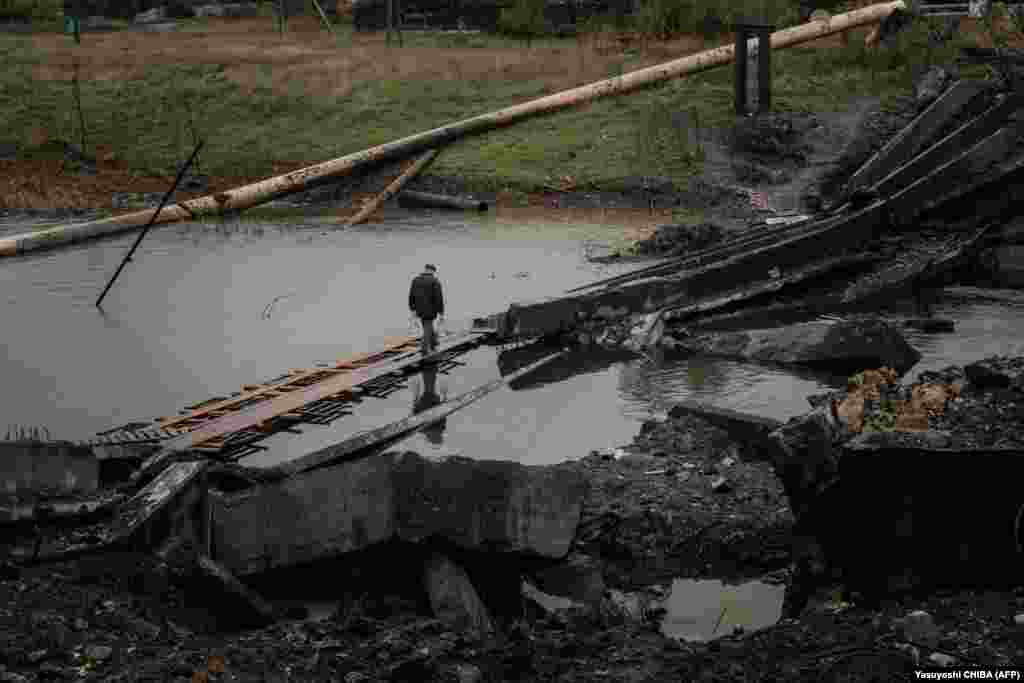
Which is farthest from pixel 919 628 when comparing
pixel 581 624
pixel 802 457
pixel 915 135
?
pixel 915 135

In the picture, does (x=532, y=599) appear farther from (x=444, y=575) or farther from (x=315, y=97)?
(x=315, y=97)

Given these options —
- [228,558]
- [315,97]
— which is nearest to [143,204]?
[315,97]

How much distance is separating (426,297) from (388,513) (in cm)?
590

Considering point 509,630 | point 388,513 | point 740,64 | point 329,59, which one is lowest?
point 509,630

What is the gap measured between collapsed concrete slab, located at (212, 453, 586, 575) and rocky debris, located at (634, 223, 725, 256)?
12039mm

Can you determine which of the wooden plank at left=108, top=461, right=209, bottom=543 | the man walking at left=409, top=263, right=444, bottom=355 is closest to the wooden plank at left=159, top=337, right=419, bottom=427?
the man walking at left=409, top=263, right=444, bottom=355

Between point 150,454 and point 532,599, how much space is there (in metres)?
3.62

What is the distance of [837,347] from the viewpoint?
1381cm

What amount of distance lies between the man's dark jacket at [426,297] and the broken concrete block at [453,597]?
6.10 m

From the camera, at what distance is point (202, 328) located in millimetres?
16141

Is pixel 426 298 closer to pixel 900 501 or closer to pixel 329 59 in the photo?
pixel 900 501

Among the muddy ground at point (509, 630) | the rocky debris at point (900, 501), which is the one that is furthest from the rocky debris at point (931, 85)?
the muddy ground at point (509, 630)

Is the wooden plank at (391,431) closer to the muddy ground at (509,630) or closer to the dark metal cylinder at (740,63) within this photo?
the muddy ground at (509,630)

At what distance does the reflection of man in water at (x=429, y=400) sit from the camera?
473 inches
